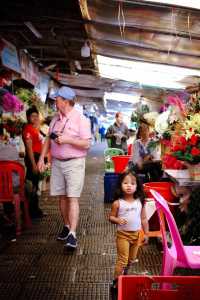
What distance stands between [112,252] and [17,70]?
4856 millimetres

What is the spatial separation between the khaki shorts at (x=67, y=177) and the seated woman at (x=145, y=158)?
1652 mm

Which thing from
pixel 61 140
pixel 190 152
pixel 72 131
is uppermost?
pixel 72 131

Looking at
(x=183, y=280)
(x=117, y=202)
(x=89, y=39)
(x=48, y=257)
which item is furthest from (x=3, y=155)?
(x=183, y=280)

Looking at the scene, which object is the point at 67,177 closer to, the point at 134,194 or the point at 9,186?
the point at 9,186

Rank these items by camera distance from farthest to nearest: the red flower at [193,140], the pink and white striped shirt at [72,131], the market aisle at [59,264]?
Answer: the pink and white striped shirt at [72,131]
the red flower at [193,140]
the market aisle at [59,264]

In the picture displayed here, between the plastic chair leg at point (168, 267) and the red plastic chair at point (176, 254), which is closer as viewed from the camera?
the red plastic chair at point (176, 254)

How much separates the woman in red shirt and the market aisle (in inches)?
13.1

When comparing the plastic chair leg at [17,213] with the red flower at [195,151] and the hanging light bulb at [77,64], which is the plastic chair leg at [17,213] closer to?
the red flower at [195,151]

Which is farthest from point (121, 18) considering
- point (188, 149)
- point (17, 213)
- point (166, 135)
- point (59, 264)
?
point (59, 264)

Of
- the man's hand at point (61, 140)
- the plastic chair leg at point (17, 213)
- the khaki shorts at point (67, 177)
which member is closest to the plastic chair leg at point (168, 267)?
the khaki shorts at point (67, 177)

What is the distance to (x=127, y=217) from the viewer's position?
3.80 metres

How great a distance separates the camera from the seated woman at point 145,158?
671cm

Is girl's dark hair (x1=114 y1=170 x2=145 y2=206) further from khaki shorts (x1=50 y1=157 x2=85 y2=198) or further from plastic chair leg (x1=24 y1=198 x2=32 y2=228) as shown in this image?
plastic chair leg (x1=24 y1=198 x2=32 y2=228)

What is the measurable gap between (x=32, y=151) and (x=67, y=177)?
1.50 metres
